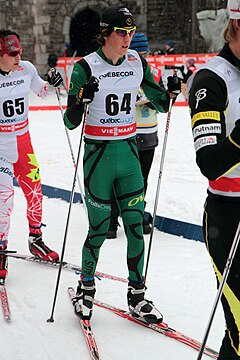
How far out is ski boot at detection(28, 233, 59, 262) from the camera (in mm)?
5137

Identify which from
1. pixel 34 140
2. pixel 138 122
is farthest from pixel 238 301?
pixel 34 140

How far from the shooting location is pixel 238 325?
90.0 inches

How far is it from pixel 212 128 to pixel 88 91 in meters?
1.52

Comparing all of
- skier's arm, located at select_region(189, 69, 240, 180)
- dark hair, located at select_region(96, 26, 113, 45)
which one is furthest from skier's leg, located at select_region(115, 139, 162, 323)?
skier's arm, located at select_region(189, 69, 240, 180)

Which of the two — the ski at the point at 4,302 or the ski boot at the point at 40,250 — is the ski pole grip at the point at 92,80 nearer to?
the ski at the point at 4,302

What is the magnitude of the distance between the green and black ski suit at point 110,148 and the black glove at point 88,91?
15 centimetres

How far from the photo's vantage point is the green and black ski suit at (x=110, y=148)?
12.2ft

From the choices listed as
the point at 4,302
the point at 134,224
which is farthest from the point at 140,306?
the point at 4,302

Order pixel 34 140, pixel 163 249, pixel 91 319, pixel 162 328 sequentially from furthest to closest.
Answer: pixel 34 140 < pixel 163 249 < pixel 91 319 < pixel 162 328

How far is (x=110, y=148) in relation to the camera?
12.3 feet

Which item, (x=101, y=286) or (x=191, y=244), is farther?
(x=191, y=244)

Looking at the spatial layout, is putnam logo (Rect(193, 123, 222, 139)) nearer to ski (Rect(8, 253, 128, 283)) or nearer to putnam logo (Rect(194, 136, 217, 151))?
putnam logo (Rect(194, 136, 217, 151))

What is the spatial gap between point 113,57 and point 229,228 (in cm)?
180

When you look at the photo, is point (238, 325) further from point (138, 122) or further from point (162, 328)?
point (138, 122)
